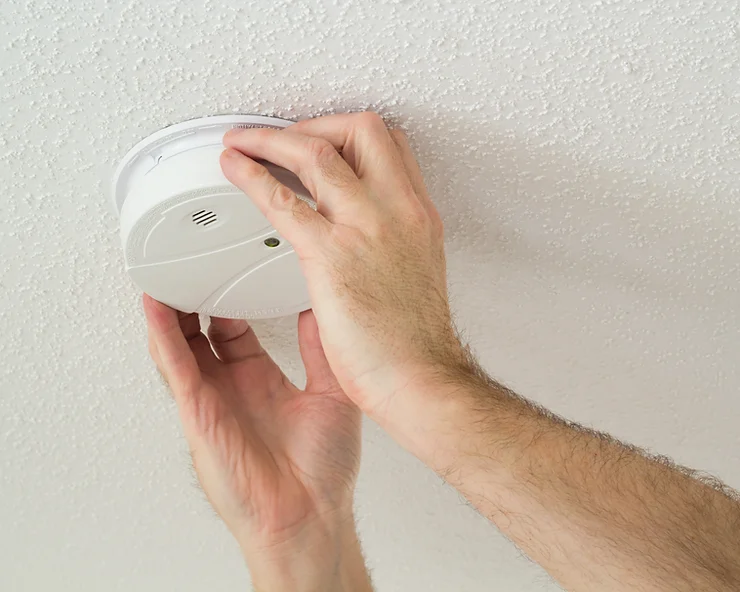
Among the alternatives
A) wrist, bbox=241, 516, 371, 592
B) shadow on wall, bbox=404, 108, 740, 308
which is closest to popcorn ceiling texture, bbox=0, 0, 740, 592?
shadow on wall, bbox=404, 108, 740, 308

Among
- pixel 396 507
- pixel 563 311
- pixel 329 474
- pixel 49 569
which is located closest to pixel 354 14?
pixel 563 311

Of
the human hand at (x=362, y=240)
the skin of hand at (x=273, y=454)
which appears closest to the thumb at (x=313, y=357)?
the skin of hand at (x=273, y=454)

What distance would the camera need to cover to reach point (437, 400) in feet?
1.94

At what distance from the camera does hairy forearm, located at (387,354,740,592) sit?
1.80 feet

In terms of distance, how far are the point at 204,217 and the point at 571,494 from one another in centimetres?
39

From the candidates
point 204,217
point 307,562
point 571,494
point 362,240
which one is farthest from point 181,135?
point 307,562

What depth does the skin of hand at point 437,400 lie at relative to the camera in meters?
0.56

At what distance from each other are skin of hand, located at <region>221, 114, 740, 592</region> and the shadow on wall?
0.19 ft

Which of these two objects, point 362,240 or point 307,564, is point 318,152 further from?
point 307,564

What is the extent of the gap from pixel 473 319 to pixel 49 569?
2.97 feet

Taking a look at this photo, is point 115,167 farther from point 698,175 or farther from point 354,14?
point 698,175

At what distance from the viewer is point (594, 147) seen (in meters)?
0.62

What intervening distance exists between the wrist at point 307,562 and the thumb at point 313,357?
0.61 ft

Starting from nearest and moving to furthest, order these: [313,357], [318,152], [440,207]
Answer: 1. [318,152]
2. [440,207]
3. [313,357]
